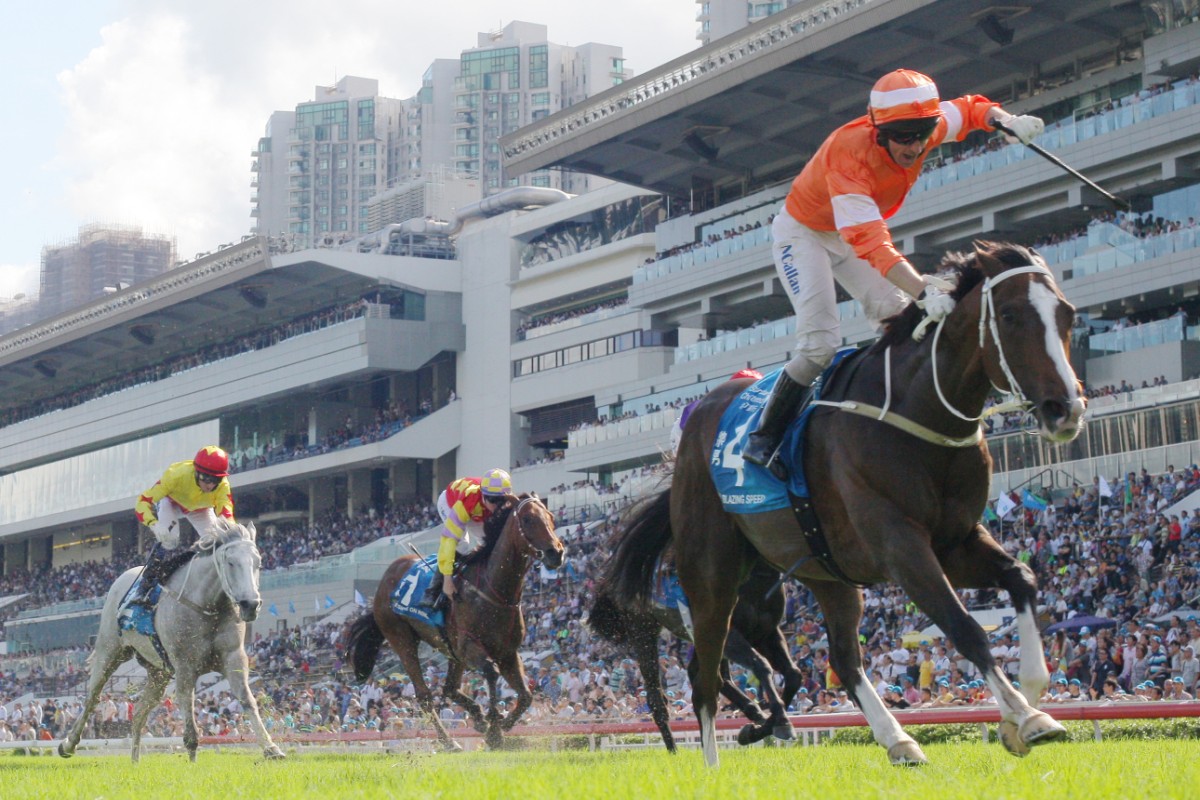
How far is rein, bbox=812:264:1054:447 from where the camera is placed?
254 inches

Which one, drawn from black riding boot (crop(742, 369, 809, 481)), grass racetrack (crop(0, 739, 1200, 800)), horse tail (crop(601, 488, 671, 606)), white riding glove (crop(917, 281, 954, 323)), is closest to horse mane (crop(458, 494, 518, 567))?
horse tail (crop(601, 488, 671, 606))

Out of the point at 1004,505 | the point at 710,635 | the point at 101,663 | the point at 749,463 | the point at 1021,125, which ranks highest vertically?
the point at 1021,125

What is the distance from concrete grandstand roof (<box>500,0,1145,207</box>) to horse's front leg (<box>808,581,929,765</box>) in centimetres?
2923

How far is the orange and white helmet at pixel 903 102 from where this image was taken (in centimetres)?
728

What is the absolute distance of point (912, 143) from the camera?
742cm

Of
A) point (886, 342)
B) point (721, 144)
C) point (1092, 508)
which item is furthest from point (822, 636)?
point (721, 144)

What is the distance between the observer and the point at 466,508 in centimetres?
1434

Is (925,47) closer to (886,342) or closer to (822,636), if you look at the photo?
(822,636)

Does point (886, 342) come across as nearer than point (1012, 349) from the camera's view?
No

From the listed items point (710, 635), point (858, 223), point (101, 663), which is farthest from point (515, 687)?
point (858, 223)

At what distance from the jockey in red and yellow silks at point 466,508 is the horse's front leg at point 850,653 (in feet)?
21.0

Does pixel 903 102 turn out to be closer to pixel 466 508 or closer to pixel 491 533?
pixel 491 533

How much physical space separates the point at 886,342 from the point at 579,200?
1874 inches

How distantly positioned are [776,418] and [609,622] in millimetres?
4236
